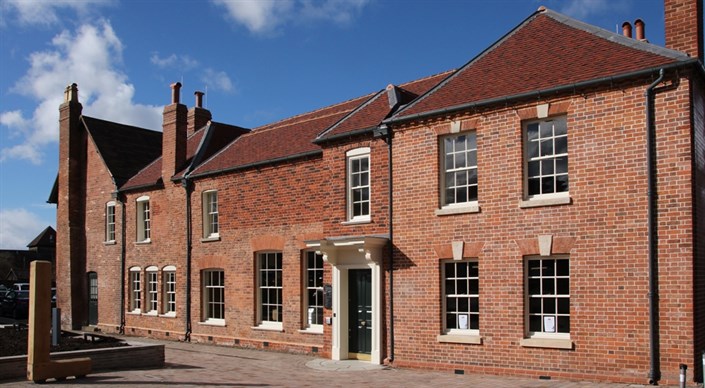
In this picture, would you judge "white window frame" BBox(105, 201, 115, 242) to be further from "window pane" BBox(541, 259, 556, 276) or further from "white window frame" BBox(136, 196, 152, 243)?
"window pane" BBox(541, 259, 556, 276)

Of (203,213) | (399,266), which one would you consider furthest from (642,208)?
(203,213)

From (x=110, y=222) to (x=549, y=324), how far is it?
21006 mm

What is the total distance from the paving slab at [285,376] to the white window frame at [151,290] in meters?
8.03

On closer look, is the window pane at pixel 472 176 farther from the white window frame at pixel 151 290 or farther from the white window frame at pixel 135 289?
the white window frame at pixel 135 289

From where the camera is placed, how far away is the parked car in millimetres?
34281

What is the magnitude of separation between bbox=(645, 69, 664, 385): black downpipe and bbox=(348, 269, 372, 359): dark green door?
23.2 feet

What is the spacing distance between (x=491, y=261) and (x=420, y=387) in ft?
10.6

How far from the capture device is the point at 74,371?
1427 centimetres

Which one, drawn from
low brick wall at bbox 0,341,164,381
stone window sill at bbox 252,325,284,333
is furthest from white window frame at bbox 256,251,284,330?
low brick wall at bbox 0,341,164,381

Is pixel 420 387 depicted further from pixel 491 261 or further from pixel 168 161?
pixel 168 161

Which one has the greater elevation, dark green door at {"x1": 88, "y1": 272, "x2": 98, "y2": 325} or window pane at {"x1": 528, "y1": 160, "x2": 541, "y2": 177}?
window pane at {"x1": 528, "y1": 160, "x2": 541, "y2": 177}

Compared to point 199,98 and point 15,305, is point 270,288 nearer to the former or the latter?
point 199,98

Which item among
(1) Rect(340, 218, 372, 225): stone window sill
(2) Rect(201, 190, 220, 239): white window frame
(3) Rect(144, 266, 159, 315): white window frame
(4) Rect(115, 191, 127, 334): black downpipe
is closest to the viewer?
(1) Rect(340, 218, 372, 225): stone window sill

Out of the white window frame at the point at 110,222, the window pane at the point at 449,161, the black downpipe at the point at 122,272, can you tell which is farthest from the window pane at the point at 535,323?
the white window frame at the point at 110,222
